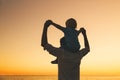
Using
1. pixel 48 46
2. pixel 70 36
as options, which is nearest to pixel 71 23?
pixel 70 36

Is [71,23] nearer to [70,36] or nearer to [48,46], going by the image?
[70,36]

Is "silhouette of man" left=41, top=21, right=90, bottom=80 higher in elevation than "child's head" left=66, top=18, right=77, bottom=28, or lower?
lower

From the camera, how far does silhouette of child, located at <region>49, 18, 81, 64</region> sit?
5.14 feet

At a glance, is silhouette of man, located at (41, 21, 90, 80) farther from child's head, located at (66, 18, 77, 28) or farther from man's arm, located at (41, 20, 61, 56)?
child's head, located at (66, 18, 77, 28)

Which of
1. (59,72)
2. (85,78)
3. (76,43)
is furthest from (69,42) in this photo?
(85,78)

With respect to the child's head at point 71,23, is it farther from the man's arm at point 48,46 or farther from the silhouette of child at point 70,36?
the man's arm at point 48,46

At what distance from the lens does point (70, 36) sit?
1590mm

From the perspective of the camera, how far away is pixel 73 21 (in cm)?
159

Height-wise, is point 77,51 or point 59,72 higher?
point 77,51

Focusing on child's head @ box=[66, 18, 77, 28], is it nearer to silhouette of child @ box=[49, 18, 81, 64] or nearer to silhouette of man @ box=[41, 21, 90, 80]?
silhouette of child @ box=[49, 18, 81, 64]

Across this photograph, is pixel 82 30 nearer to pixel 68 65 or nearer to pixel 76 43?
pixel 76 43

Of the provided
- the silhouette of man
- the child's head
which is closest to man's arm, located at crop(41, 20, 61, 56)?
the silhouette of man

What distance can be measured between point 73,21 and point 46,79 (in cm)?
150

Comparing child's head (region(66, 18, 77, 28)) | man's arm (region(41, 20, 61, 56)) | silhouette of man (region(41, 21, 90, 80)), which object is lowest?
silhouette of man (region(41, 21, 90, 80))
